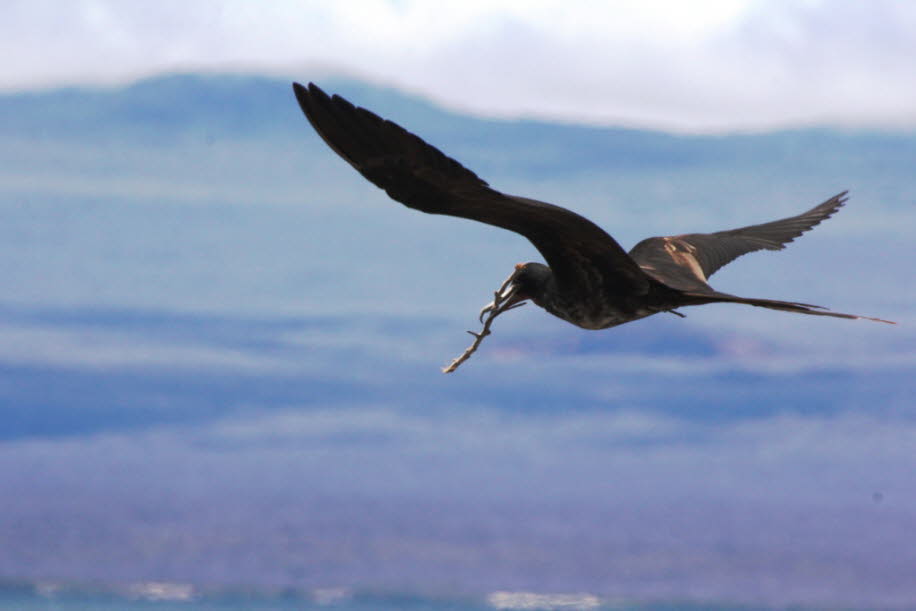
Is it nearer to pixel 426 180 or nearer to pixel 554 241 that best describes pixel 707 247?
pixel 554 241

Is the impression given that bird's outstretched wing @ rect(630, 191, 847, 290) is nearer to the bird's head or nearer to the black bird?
the black bird

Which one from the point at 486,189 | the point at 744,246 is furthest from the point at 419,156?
the point at 744,246

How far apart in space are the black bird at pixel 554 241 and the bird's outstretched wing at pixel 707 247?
12 millimetres

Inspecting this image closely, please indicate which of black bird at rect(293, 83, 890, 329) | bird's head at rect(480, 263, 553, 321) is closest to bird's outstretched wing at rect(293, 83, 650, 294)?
black bird at rect(293, 83, 890, 329)

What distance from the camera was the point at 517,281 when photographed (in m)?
9.00

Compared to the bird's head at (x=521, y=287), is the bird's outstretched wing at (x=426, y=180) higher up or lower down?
higher up

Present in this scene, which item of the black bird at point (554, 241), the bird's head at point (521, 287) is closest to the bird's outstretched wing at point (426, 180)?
the black bird at point (554, 241)

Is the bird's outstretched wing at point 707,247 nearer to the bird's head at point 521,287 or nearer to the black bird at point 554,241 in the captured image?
the black bird at point 554,241

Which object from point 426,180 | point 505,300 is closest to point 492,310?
point 505,300

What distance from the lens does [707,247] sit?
10664 mm

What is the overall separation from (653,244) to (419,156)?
3953mm

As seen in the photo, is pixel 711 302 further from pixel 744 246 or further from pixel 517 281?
pixel 744 246

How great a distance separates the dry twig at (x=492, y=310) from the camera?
29.1 feet

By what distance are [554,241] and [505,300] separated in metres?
1.15
